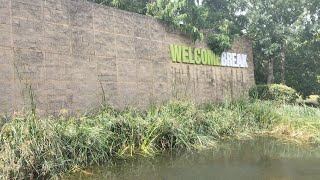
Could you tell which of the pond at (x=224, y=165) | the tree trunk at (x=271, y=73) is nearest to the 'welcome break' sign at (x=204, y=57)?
the tree trunk at (x=271, y=73)

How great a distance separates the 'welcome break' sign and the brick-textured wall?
0.86 ft

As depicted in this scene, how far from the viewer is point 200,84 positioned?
13.7 metres

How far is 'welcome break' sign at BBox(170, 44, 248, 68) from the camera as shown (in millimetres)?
12867

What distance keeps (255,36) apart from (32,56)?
40.4 feet

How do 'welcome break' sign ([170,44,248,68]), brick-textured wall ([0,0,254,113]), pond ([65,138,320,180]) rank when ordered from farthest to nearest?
'welcome break' sign ([170,44,248,68]) < brick-textured wall ([0,0,254,113]) < pond ([65,138,320,180])

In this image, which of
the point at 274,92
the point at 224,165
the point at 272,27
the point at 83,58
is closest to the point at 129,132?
the point at 224,165

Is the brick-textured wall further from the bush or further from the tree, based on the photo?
the tree

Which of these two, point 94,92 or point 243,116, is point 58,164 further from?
point 243,116

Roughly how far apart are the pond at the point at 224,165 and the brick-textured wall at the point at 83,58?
2591 mm

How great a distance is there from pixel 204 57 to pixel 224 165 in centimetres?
730

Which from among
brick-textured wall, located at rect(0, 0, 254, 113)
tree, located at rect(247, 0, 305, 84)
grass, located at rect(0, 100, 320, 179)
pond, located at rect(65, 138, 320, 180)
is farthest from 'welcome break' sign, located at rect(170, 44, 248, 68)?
pond, located at rect(65, 138, 320, 180)

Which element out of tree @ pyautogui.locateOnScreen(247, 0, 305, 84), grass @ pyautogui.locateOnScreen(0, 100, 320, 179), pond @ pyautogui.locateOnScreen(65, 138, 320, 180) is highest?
tree @ pyautogui.locateOnScreen(247, 0, 305, 84)

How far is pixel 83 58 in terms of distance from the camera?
9.64 meters

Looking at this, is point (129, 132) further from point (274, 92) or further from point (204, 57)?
point (274, 92)
